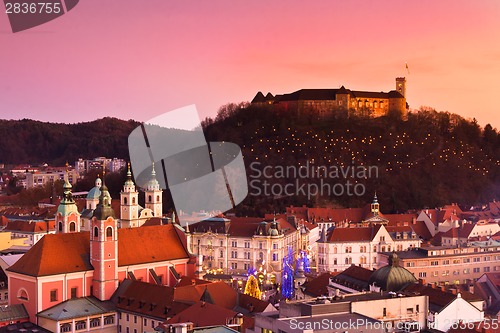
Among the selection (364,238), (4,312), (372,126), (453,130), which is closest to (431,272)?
(364,238)

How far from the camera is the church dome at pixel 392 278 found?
28125mm

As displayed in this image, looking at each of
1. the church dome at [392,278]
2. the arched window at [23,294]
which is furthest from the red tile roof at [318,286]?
the arched window at [23,294]

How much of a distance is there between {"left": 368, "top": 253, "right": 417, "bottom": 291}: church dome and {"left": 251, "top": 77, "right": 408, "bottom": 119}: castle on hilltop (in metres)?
48.0

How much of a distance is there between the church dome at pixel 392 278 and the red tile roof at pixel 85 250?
8226 mm

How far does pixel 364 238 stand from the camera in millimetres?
43969

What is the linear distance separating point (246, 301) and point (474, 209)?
35880mm

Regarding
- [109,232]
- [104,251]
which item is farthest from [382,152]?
[104,251]

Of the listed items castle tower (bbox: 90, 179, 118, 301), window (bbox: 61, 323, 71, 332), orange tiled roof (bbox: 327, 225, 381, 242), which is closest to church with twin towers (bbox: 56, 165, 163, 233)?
orange tiled roof (bbox: 327, 225, 381, 242)

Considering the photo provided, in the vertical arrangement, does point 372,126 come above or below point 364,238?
above

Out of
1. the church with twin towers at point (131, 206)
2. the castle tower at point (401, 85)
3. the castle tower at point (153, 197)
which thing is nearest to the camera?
the church with twin towers at point (131, 206)

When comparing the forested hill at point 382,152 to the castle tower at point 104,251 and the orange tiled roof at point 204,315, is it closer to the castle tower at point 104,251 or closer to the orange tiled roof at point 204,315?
the castle tower at point 104,251

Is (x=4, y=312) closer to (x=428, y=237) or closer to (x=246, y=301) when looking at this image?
(x=246, y=301)

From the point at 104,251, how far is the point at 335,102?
51504 mm

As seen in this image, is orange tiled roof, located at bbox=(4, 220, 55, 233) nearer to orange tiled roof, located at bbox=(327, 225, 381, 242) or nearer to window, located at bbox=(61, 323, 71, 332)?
orange tiled roof, located at bbox=(327, 225, 381, 242)
